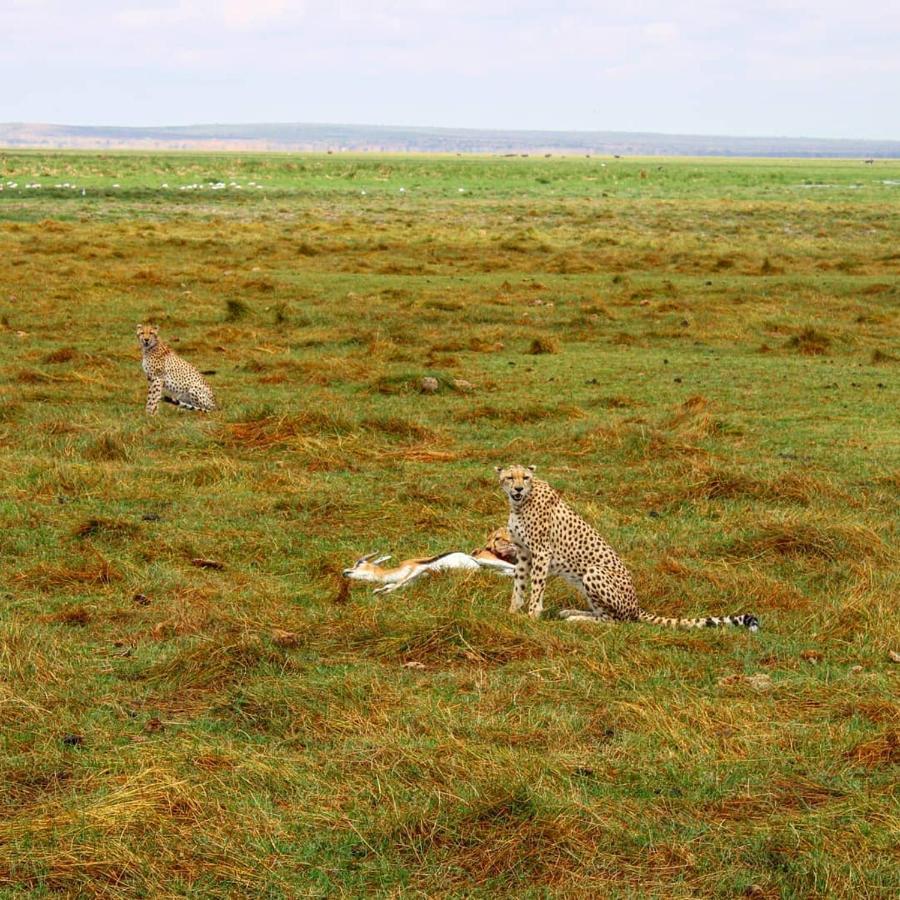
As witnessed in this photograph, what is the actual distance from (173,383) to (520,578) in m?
6.68

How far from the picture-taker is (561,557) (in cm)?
750

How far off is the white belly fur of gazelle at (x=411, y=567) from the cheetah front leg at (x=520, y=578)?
53 centimetres

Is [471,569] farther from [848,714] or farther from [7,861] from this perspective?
[7,861]

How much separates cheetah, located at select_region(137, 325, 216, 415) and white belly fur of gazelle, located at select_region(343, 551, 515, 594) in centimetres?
562

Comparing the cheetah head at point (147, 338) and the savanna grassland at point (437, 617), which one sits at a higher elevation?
the cheetah head at point (147, 338)

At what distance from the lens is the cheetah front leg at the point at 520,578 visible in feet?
24.7

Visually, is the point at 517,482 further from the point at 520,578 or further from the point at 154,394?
the point at 154,394

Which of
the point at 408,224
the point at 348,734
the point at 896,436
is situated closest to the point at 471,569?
the point at 348,734

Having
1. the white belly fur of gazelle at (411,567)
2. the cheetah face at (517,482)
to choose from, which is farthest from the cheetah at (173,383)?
the cheetah face at (517,482)

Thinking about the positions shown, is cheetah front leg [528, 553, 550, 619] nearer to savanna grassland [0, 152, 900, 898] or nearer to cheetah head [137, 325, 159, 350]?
savanna grassland [0, 152, 900, 898]

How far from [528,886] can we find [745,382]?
11.9 m

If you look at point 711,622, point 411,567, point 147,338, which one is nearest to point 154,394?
point 147,338

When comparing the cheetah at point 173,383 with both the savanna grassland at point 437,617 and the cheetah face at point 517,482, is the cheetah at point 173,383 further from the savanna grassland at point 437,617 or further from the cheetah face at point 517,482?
the cheetah face at point 517,482

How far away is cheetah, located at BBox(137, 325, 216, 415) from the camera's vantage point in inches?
A: 522
